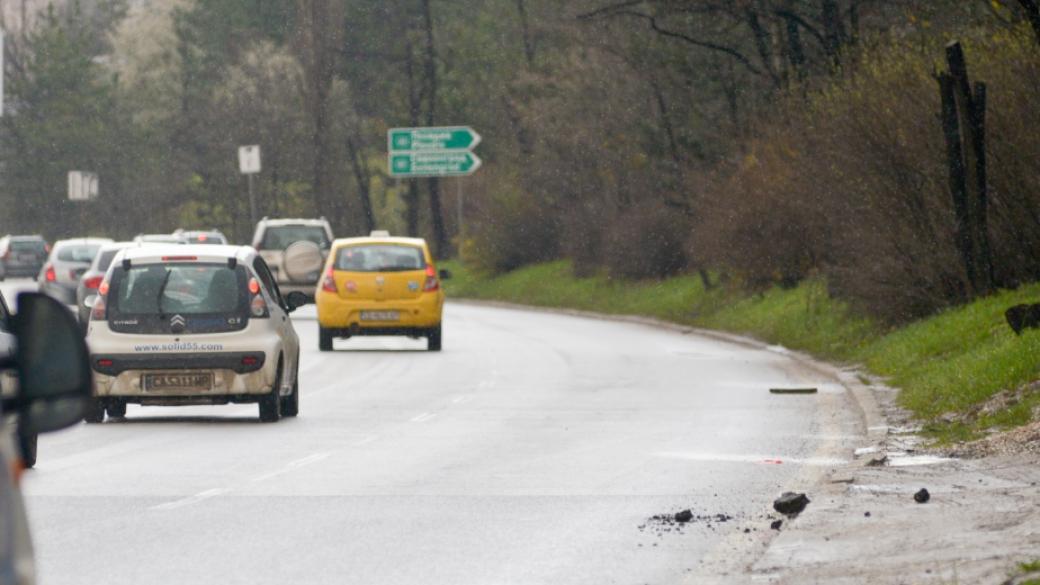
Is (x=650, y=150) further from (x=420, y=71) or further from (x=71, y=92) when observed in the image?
(x=71, y=92)

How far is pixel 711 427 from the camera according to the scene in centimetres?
1970

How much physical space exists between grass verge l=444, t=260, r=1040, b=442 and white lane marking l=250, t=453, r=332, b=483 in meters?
4.56

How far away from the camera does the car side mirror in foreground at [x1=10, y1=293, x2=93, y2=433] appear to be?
4289mm

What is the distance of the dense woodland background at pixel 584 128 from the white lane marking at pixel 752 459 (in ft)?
17.8

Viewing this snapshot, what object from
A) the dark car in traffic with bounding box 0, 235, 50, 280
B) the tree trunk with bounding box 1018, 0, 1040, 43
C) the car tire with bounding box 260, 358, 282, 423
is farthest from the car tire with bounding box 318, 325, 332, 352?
the dark car in traffic with bounding box 0, 235, 50, 280

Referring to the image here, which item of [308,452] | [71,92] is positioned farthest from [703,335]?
[71,92]

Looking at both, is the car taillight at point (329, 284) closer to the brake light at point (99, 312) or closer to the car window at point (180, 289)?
the car window at point (180, 289)

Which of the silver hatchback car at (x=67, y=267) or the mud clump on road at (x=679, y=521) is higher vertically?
the mud clump on road at (x=679, y=521)

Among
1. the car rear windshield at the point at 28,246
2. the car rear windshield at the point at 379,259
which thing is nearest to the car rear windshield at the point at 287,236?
the car rear windshield at the point at 379,259

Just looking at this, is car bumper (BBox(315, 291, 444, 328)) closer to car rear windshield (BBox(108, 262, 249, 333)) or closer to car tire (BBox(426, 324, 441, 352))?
car tire (BBox(426, 324, 441, 352))

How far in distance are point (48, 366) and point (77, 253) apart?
4700 cm

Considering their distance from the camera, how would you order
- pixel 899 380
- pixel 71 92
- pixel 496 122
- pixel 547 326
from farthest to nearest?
1. pixel 71 92
2. pixel 496 122
3. pixel 547 326
4. pixel 899 380

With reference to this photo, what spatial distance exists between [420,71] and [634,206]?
1301 inches

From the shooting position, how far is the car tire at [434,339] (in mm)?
34697
